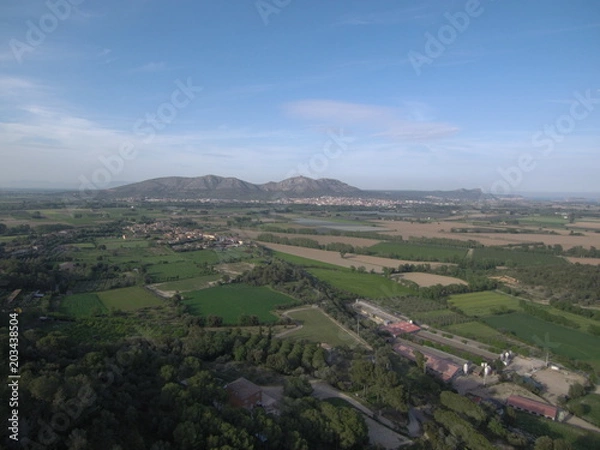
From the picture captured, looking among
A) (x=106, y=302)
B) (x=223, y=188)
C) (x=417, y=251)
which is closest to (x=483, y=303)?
(x=417, y=251)

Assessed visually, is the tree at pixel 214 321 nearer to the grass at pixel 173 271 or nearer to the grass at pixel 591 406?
the grass at pixel 173 271

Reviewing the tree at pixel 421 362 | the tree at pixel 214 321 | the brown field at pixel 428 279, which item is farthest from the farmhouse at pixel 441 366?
the brown field at pixel 428 279

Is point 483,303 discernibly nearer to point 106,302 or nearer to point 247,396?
point 247,396

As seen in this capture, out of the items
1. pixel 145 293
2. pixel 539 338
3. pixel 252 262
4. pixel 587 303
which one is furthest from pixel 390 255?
pixel 145 293

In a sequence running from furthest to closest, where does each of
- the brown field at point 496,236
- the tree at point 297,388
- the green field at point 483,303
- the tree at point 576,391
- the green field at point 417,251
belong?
the brown field at point 496,236 → the green field at point 417,251 → the green field at point 483,303 → the tree at point 576,391 → the tree at point 297,388

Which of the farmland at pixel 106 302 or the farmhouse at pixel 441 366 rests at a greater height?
the farmland at pixel 106 302

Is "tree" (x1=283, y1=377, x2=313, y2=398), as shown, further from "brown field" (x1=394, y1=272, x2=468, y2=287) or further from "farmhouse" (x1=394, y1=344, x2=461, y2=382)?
"brown field" (x1=394, y1=272, x2=468, y2=287)

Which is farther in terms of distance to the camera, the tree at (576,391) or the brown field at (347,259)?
the brown field at (347,259)
